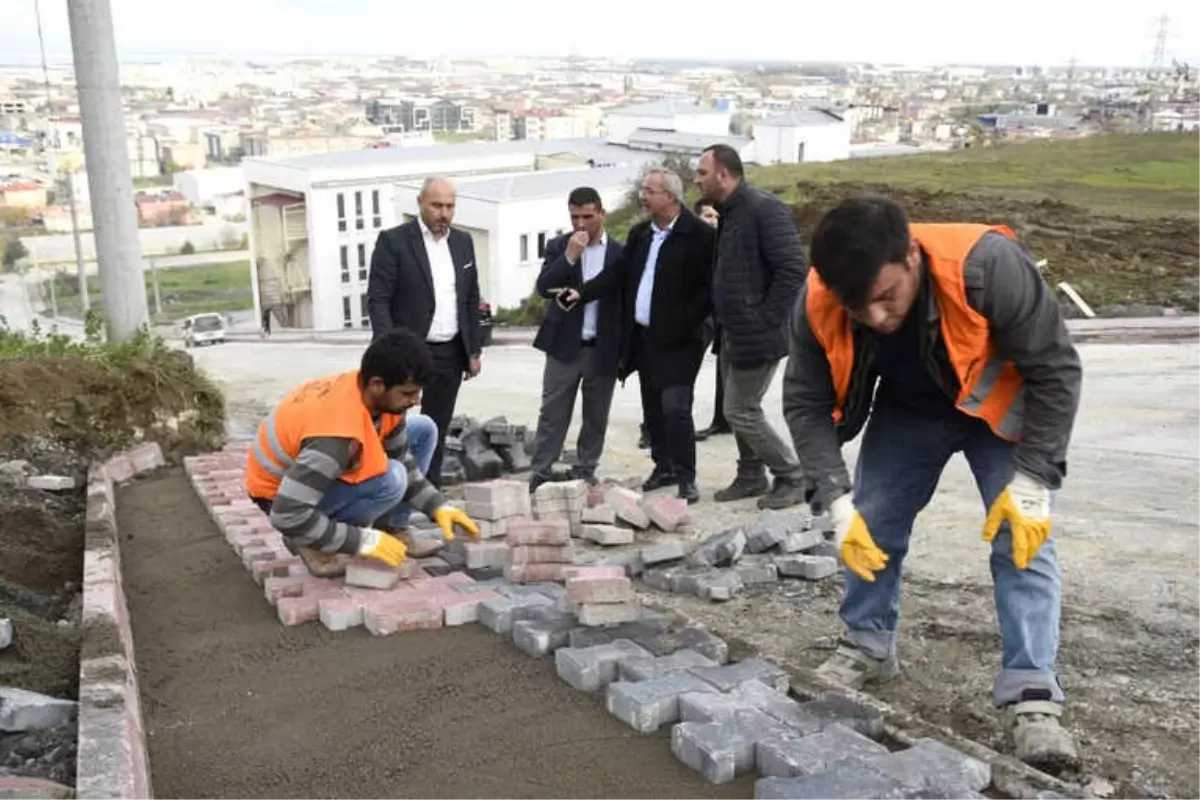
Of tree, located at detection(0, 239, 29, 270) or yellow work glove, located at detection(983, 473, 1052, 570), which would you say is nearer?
yellow work glove, located at detection(983, 473, 1052, 570)

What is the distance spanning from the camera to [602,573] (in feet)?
11.9

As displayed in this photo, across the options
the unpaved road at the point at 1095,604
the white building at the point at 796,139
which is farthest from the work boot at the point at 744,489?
the white building at the point at 796,139

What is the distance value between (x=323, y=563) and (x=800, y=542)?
196cm

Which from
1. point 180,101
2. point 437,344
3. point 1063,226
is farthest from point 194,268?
point 180,101

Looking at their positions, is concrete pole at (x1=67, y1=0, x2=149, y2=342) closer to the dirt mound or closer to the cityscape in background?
the cityscape in background

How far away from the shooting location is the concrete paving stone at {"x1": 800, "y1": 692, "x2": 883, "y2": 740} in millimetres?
2826

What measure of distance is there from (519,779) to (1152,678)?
200cm

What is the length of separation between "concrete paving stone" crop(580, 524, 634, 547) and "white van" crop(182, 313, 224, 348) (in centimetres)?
2340

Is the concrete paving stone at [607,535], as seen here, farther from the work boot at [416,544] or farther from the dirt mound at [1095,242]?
→ the dirt mound at [1095,242]

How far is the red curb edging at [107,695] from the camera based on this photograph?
8.18 ft

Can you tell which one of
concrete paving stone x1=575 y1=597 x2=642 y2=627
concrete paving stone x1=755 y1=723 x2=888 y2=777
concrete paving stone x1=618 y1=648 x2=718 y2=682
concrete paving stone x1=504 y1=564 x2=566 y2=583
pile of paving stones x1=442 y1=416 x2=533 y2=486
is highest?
concrete paving stone x1=755 y1=723 x2=888 y2=777

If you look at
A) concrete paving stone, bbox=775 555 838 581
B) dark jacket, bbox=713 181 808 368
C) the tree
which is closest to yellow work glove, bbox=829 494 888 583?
concrete paving stone, bbox=775 555 838 581

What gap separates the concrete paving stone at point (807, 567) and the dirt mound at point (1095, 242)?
1094cm

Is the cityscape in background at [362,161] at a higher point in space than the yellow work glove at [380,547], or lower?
lower
